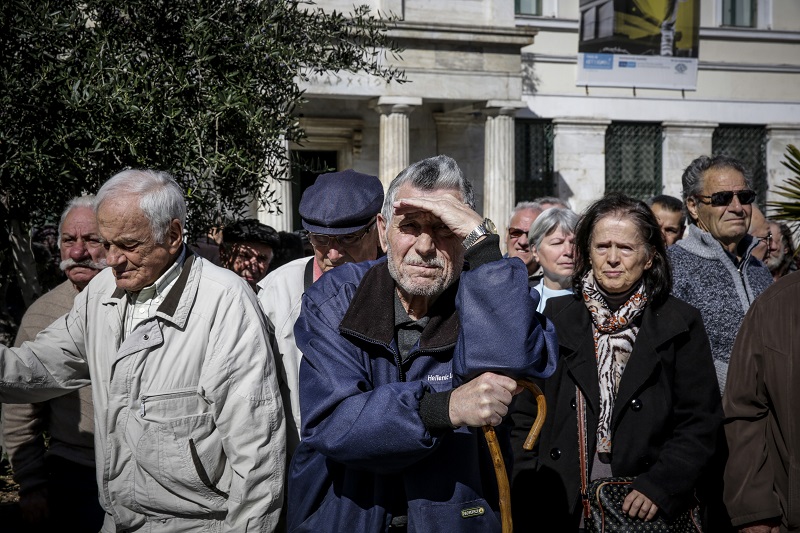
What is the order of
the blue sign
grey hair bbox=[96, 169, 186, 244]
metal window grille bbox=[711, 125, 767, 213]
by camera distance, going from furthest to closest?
metal window grille bbox=[711, 125, 767, 213], the blue sign, grey hair bbox=[96, 169, 186, 244]

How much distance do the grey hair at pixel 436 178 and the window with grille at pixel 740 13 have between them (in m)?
25.6

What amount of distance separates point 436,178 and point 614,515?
1.81m

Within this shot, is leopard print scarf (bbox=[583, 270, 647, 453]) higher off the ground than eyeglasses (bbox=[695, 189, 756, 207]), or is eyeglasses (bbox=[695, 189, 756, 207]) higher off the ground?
eyeglasses (bbox=[695, 189, 756, 207])

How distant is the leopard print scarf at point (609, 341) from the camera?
13.0ft

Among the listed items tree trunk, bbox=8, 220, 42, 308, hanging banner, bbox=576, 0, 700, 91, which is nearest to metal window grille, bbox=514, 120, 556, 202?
hanging banner, bbox=576, 0, 700, 91

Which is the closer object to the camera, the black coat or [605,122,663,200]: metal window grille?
the black coat

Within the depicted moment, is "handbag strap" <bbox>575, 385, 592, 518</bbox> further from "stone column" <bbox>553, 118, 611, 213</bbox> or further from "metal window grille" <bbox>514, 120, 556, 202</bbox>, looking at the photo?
"stone column" <bbox>553, 118, 611, 213</bbox>

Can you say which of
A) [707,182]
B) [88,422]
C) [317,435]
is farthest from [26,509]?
[707,182]

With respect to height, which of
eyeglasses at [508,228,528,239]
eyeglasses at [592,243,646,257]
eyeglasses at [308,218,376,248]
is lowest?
eyeglasses at [508,228,528,239]

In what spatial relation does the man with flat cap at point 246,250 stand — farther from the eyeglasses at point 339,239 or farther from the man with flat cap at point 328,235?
the eyeglasses at point 339,239

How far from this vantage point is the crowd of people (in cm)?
268

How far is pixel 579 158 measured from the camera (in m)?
24.1

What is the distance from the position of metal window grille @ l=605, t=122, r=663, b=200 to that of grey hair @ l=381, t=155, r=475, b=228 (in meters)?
22.5

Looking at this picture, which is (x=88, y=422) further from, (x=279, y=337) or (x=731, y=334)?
(x=731, y=334)
